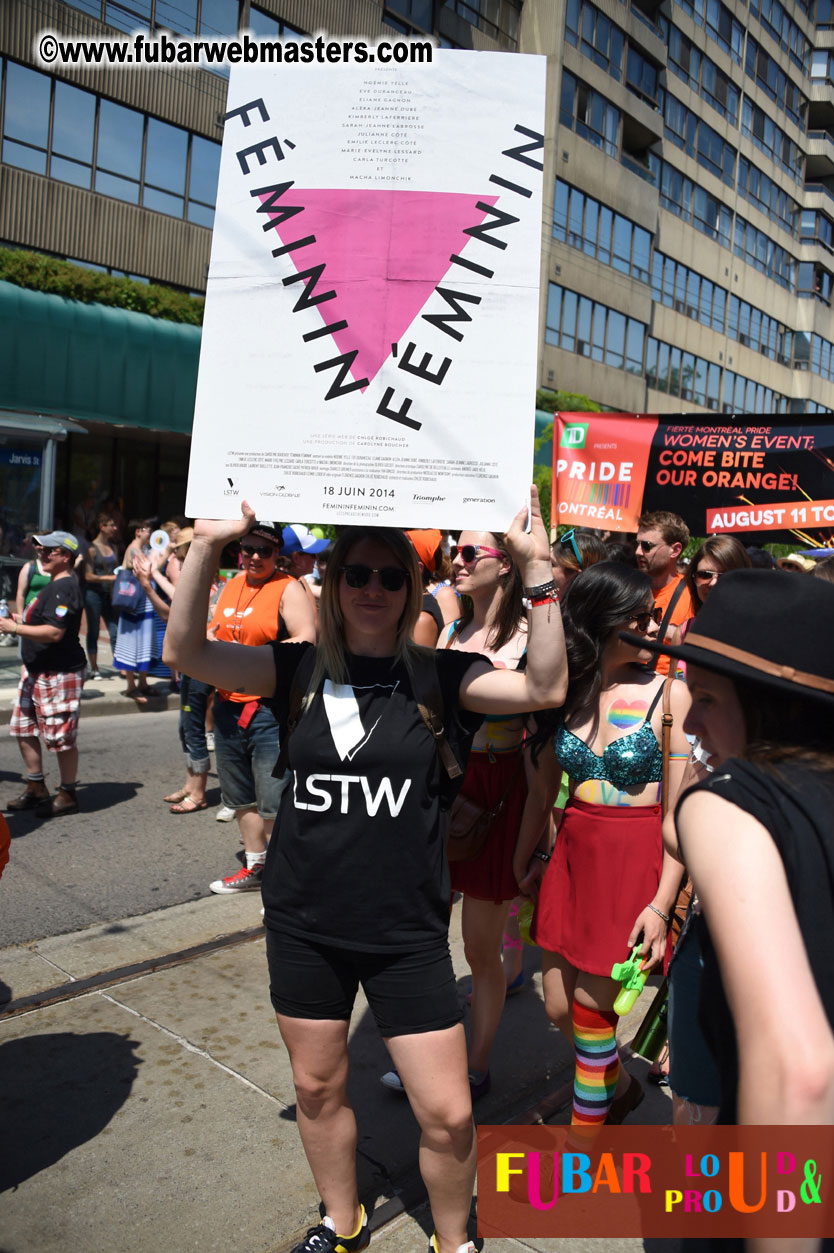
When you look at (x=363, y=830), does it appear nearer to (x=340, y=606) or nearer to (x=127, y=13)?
(x=340, y=606)

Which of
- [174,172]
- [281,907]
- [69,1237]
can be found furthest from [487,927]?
[174,172]

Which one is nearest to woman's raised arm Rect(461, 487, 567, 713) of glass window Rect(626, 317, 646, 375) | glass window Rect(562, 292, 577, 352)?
glass window Rect(562, 292, 577, 352)

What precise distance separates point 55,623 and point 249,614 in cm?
204

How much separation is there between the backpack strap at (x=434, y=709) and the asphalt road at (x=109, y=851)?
3152 mm

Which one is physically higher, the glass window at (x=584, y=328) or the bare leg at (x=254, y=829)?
the glass window at (x=584, y=328)

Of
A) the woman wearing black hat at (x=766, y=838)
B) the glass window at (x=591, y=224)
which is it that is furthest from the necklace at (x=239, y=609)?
the glass window at (x=591, y=224)

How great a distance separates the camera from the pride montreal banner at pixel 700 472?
7.10 m

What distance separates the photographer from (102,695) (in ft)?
36.6

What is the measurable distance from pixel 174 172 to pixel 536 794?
2012 cm

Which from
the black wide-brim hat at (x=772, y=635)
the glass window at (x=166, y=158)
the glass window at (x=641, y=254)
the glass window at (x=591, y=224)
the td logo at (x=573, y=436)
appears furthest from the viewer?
the glass window at (x=641, y=254)

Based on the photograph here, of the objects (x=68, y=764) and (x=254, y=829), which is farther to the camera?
(x=68, y=764)

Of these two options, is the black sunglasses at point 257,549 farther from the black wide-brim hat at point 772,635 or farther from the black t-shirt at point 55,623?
the black wide-brim hat at point 772,635

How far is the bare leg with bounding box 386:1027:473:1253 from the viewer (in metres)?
2.37

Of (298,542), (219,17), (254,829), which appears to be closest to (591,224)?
(219,17)
